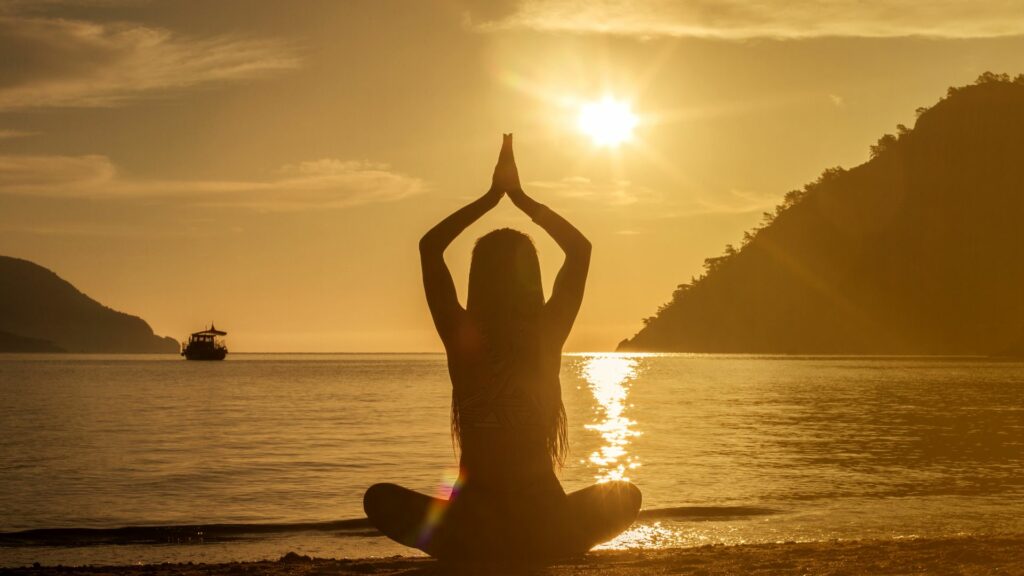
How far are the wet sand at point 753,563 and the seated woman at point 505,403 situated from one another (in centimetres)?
229

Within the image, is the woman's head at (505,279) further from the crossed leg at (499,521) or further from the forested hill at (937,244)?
the forested hill at (937,244)

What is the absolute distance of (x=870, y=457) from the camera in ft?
91.2

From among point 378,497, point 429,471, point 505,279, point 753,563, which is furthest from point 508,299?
point 429,471

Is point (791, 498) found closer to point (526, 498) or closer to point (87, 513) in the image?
point (87, 513)

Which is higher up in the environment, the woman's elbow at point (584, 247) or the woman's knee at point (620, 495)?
the woman's elbow at point (584, 247)

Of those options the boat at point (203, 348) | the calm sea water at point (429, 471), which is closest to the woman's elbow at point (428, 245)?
the calm sea water at point (429, 471)

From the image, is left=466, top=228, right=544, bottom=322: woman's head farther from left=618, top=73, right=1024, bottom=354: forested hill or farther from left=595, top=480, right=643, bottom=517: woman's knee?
left=618, top=73, right=1024, bottom=354: forested hill

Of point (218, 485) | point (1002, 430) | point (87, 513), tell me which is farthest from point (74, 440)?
point (1002, 430)

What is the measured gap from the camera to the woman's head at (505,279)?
5.79 meters

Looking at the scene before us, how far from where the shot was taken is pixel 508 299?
5.79 meters

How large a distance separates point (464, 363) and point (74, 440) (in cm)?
3451

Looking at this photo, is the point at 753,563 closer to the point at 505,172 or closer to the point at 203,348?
the point at 505,172

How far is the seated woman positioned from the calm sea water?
813cm

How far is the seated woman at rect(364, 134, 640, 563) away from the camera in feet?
19.0
